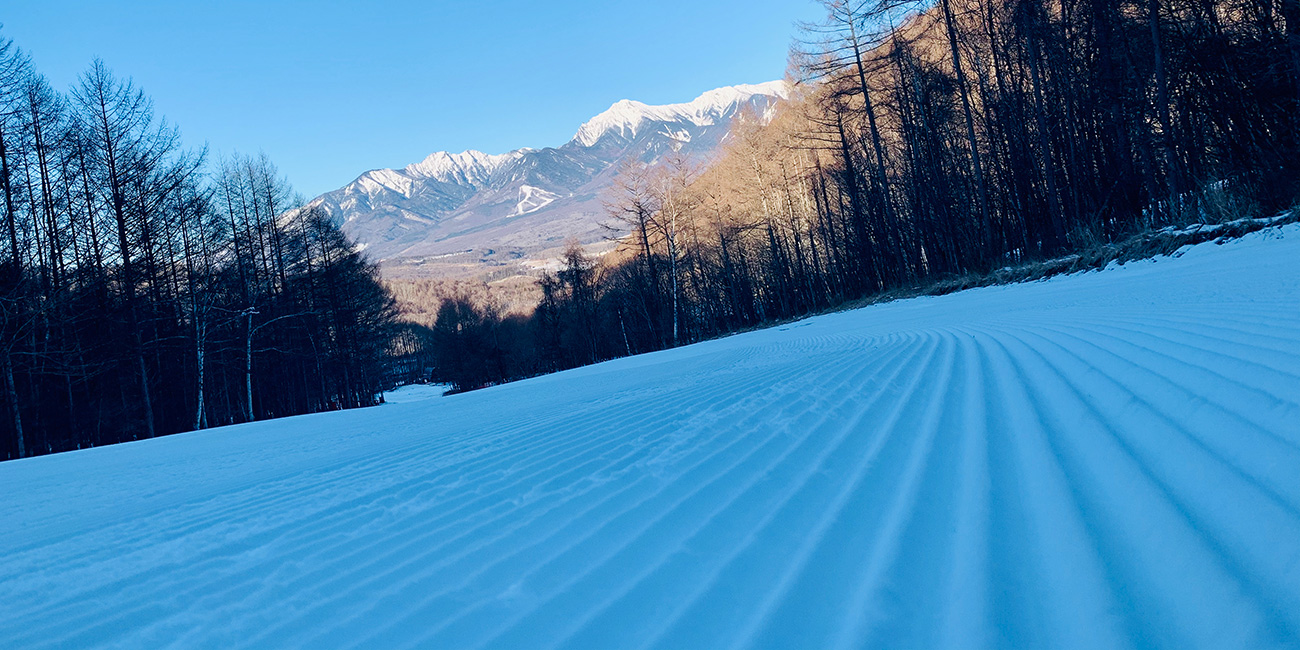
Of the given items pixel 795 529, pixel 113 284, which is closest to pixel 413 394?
pixel 113 284

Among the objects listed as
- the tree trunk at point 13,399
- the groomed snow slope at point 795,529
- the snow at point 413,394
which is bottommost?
the snow at point 413,394

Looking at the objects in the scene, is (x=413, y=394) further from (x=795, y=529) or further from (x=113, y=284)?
(x=795, y=529)

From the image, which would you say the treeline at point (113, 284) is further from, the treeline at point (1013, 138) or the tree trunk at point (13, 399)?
the treeline at point (1013, 138)

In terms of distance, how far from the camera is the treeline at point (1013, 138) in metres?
9.60

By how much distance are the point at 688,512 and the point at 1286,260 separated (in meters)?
4.72

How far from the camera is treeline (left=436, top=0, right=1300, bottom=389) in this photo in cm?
960

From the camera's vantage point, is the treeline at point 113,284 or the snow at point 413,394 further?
the snow at point 413,394

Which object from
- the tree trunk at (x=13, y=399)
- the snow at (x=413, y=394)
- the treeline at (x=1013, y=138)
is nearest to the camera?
the treeline at (x=1013, y=138)

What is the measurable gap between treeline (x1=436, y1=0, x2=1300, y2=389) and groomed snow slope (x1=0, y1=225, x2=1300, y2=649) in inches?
287

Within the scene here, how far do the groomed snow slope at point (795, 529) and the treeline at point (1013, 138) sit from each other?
7293 millimetres

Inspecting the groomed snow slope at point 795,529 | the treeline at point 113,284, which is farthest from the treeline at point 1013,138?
the treeline at point 113,284

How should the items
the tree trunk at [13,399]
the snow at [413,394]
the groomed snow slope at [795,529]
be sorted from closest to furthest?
the groomed snow slope at [795,529] → the tree trunk at [13,399] → the snow at [413,394]

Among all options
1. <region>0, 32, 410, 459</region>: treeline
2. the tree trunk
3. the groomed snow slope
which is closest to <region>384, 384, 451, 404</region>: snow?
<region>0, 32, 410, 459</region>: treeline

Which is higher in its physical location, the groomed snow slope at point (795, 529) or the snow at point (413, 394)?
the groomed snow slope at point (795, 529)
